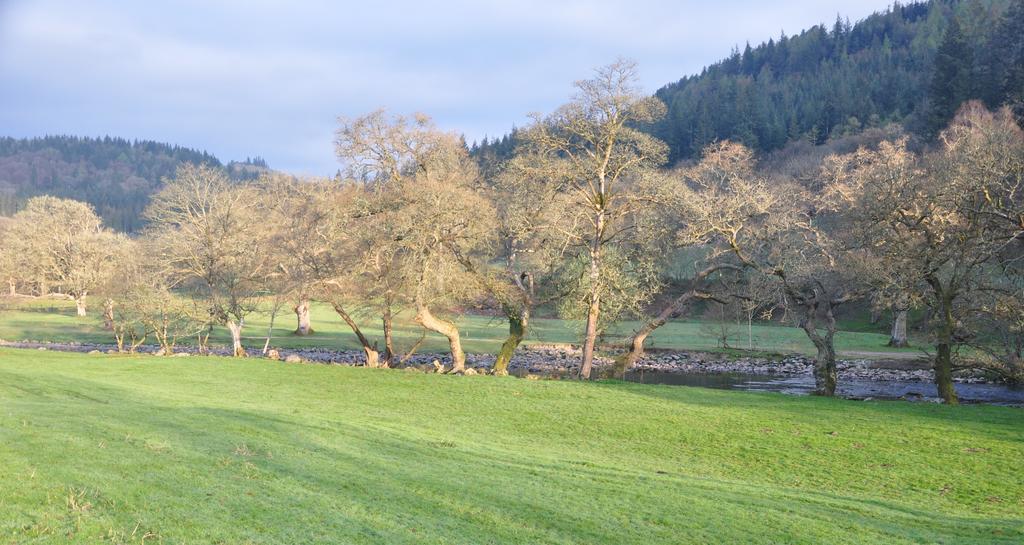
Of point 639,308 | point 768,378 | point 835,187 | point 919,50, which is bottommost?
point 768,378

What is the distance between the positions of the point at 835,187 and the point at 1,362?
45951 millimetres

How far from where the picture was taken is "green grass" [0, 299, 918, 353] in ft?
181

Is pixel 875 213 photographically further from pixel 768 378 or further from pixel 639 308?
pixel 768 378

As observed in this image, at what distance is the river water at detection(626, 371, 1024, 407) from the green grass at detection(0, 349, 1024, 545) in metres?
10.3

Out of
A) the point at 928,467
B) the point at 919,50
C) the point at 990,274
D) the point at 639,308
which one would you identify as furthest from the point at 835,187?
the point at 919,50

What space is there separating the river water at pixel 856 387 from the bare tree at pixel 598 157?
425 inches

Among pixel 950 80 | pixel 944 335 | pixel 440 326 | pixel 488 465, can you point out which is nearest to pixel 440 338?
pixel 440 326

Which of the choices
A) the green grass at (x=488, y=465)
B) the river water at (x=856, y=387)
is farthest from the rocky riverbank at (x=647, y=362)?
the green grass at (x=488, y=465)

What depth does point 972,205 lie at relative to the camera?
84.3 feet

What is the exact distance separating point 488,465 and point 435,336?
155 feet

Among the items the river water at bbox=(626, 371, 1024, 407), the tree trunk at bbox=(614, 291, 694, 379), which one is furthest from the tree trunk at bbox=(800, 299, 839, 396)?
the tree trunk at bbox=(614, 291, 694, 379)

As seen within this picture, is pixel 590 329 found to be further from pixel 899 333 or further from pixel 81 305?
pixel 81 305

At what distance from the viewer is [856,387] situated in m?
37.9

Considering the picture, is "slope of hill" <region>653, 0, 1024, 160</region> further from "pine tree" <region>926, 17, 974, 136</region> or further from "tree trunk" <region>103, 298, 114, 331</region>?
"tree trunk" <region>103, 298, 114, 331</region>
